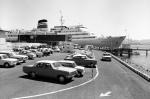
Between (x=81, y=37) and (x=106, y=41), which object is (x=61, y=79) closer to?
(x=106, y=41)

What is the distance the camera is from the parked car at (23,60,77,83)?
1606cm

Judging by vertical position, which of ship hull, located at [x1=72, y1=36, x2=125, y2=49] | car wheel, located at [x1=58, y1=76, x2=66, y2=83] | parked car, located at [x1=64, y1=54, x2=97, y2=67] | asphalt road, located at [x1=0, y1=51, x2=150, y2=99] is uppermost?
ship hull, located at [x1=72, y1=36, x2=125, y2=49]

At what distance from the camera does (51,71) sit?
54.2 ft

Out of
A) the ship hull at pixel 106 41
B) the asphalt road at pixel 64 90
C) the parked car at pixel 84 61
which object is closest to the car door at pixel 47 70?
the asphalt road at pixel 64 90

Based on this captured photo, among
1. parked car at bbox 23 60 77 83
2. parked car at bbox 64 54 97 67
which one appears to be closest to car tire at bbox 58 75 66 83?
parked car at bbox 23 60 77 83

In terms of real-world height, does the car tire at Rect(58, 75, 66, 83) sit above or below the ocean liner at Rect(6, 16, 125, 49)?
below

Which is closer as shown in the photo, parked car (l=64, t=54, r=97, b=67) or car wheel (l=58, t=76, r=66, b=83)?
car wheel (l=58, t=76, r=66, b=83)

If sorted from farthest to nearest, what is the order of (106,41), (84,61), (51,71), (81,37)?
(81,37) → (106,41) → (84,61) → (51,71)

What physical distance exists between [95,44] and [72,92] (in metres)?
89.9

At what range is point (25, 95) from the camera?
12.1 meters

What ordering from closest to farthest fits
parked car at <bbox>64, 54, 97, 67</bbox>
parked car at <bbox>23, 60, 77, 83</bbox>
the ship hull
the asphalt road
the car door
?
1. the asphalt road
2. parked car at <bbox>23, 60, 77, 83</bbox>
3. the car door
4. parked car at <bbox>64, 54, 97, 67</bbox>
5. the ship hull

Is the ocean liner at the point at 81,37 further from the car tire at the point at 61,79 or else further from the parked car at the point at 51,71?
the car tire at the point at 61,79

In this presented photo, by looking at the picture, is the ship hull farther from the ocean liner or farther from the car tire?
the car tire

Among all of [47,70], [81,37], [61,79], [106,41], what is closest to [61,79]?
[61,79]
